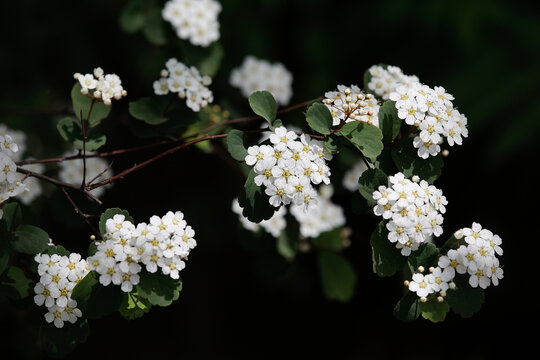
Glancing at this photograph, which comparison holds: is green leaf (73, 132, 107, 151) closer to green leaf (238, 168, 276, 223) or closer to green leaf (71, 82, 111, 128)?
green leaf (71, 82, 111, 128)

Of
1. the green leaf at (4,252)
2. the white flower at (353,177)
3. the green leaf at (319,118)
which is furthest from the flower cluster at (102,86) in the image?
the white flower at (353,177)

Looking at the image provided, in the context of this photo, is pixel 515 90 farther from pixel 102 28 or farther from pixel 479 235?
pixel 102 28

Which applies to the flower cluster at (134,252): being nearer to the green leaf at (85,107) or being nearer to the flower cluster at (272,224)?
the green leaf at (85,107)

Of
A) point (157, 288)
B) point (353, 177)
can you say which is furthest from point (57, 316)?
point (353, 177)

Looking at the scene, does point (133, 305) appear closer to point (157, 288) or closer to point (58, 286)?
point (157, 288)

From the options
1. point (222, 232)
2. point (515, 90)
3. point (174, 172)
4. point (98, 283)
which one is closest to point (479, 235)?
point (98, 283)

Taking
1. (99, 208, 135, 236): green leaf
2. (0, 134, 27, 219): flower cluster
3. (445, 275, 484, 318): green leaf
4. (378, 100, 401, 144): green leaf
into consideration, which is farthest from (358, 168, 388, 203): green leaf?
(0, 134, 27, 219): flower cluster
